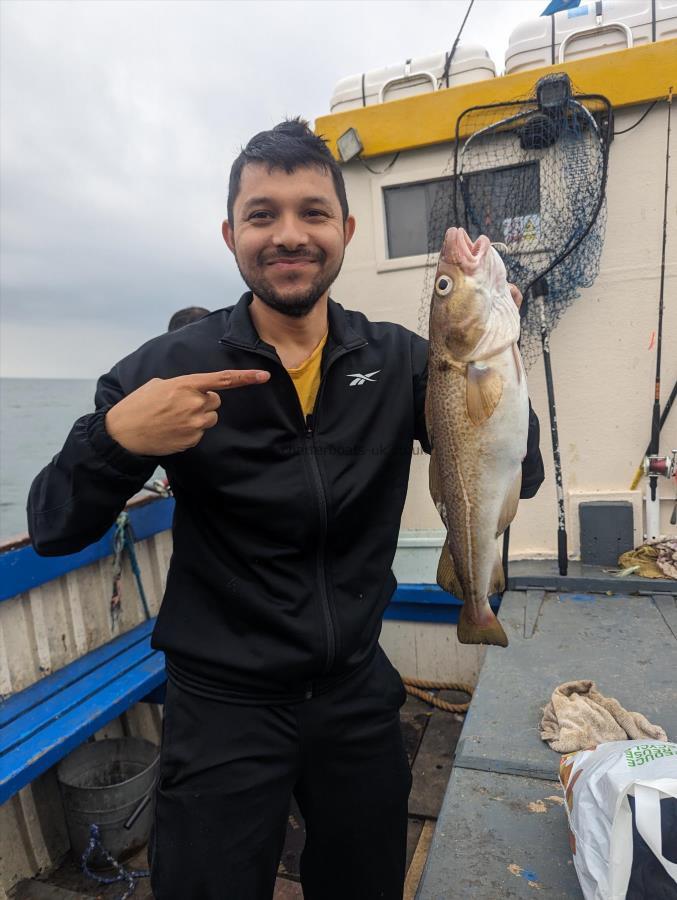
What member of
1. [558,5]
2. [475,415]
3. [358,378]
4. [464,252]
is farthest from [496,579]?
[558,5]

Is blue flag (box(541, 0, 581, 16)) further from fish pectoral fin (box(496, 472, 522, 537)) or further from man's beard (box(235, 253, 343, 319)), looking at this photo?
fish pectoral fin (box(496, 472, 522, 537))

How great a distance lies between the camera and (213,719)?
6.47 ft

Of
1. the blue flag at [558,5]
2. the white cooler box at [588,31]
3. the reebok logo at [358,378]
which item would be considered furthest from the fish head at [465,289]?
the blue flag at [558,5]

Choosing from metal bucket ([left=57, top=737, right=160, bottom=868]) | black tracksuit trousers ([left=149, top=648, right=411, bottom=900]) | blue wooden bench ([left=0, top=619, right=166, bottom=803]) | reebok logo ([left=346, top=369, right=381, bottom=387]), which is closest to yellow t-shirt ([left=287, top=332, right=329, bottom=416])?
reebok logo ([left=346, top=369, right=381, bottom=387])

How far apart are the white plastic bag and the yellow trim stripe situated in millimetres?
4348

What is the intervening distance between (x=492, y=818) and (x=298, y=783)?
68cm

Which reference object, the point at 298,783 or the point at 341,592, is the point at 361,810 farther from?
the point at 341,592

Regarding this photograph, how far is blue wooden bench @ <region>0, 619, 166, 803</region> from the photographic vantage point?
9.72ft

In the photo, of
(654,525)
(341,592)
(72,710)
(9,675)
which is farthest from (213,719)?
(654,525)

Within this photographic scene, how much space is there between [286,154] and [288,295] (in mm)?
461

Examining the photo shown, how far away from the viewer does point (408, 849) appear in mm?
3373

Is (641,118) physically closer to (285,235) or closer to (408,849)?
(285,235)

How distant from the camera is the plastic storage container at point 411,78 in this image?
4781 mm

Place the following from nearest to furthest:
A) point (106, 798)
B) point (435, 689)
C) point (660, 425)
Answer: point (106, 798), point (660, 425), point (435, 689)
